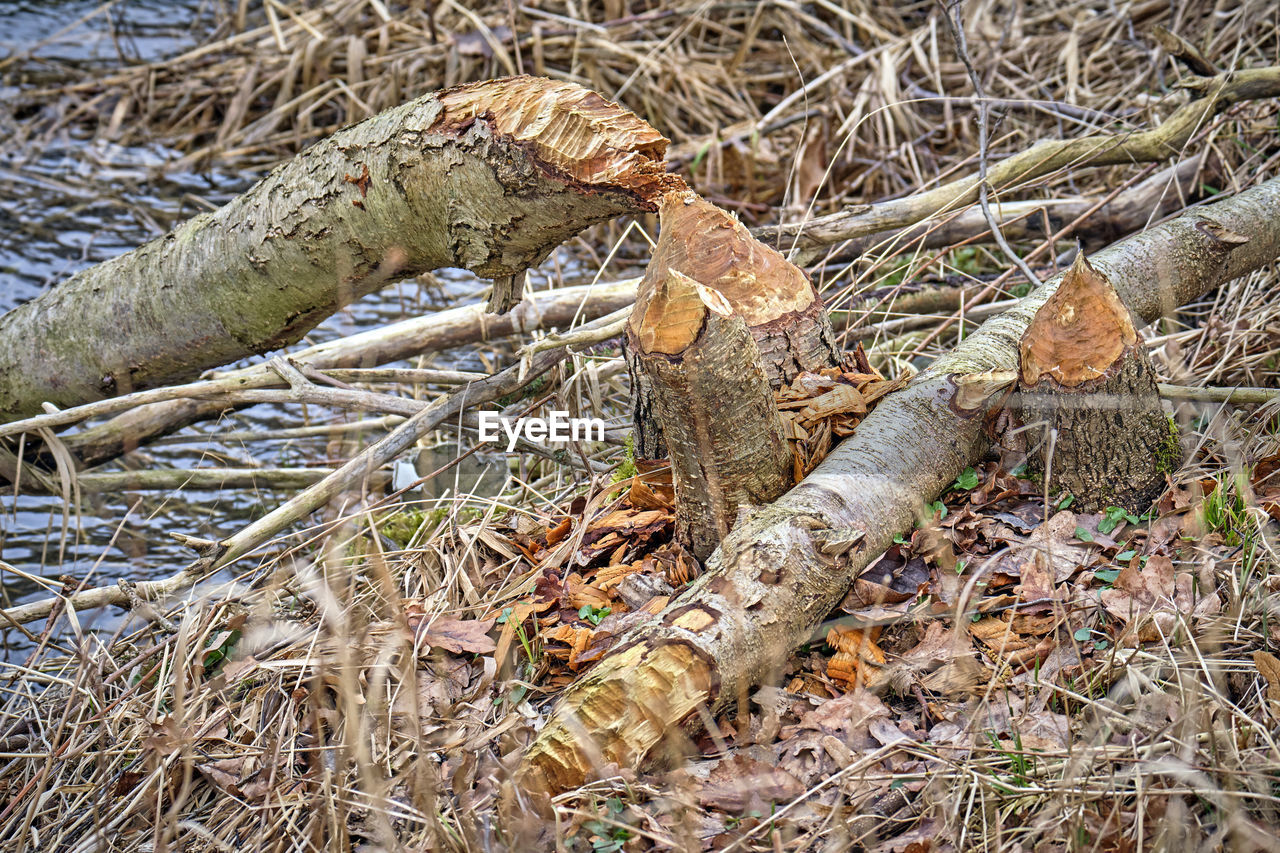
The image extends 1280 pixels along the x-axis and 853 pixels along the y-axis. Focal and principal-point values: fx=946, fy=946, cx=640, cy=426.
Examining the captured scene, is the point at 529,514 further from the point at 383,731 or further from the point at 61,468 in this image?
the point at 61,468

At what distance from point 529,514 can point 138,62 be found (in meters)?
6.14

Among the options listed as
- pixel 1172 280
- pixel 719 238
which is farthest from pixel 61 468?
pixel 1172 280

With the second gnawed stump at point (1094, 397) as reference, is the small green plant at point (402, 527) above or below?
below

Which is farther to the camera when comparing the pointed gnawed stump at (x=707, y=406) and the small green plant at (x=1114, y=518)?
the small green plant at (x=1114, y=518)

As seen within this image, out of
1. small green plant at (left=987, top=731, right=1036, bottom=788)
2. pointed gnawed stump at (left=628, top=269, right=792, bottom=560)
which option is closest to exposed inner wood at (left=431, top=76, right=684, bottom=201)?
pointed gnawed stump at (left=628, top=269, right=792, bottom=560)

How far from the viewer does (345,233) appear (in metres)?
2.66

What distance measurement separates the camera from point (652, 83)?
5887 millimetres

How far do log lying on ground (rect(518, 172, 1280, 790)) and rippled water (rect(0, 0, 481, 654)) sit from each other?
154 cm

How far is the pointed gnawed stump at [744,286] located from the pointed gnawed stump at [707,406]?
19 cm

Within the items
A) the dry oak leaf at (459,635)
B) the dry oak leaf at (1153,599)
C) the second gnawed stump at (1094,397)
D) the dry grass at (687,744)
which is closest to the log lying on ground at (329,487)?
the dry grass at (687,744)

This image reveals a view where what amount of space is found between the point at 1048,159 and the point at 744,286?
74.4 inches

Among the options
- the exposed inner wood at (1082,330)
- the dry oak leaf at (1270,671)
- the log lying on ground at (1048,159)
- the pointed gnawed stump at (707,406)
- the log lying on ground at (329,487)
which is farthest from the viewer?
the log lying on ground at (1048,159)

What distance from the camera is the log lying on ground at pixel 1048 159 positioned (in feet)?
11.2

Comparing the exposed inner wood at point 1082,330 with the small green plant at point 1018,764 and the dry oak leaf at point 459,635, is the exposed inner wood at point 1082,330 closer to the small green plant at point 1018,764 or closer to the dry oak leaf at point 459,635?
the small green plant at point 1018,764
